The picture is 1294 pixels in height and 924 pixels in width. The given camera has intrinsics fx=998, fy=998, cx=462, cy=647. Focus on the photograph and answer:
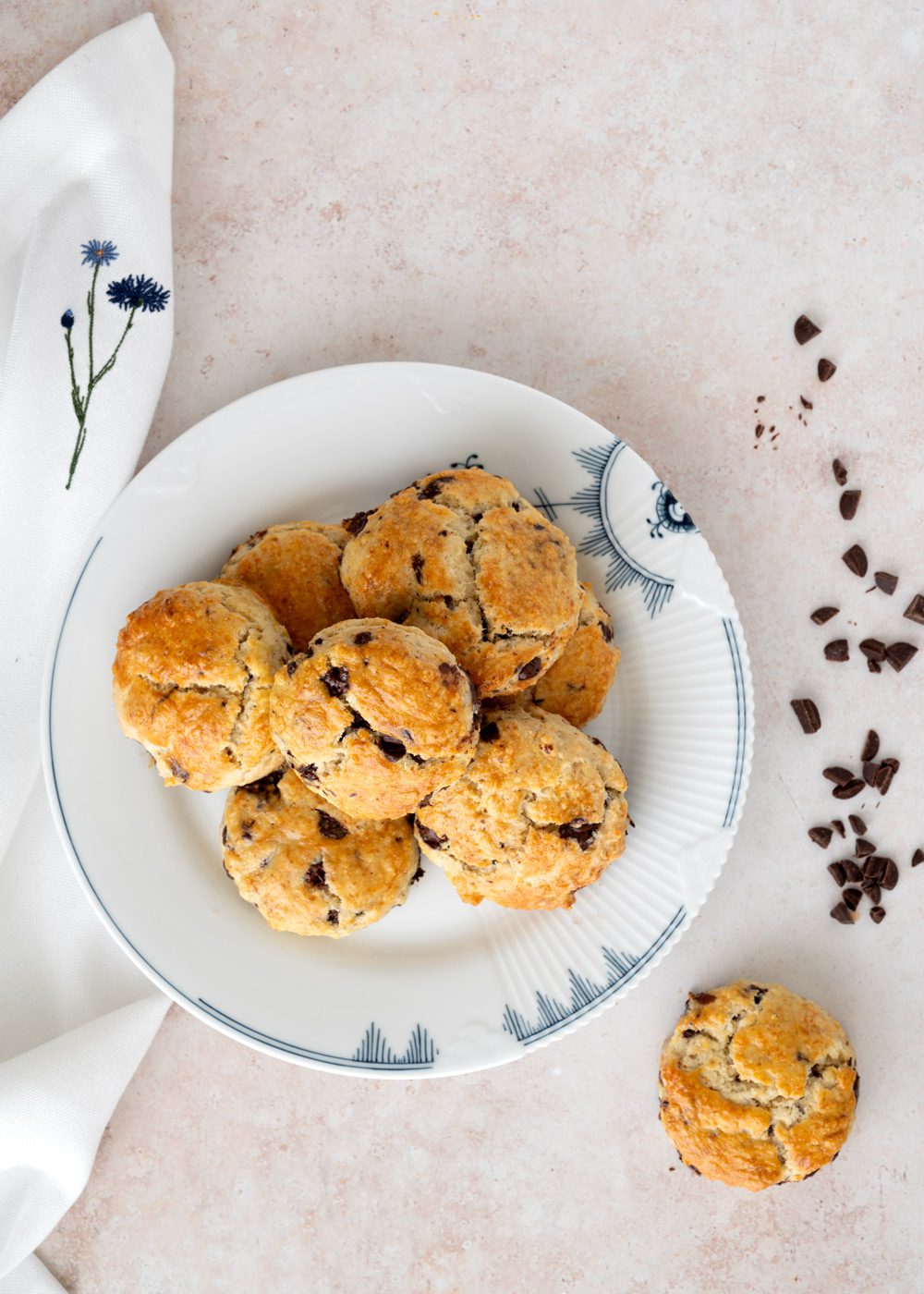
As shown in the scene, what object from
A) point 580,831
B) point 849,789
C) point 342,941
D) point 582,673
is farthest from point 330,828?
point 849,789

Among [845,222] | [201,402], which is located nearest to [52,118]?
[201,402]

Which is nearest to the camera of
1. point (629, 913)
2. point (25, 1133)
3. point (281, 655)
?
point (281, 655)

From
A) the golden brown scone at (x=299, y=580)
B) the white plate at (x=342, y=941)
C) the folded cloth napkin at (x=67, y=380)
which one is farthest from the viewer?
the folded cloth napkin at (x=67, y=380)

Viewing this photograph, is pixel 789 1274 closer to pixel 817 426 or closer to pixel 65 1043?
pixel 65 1043

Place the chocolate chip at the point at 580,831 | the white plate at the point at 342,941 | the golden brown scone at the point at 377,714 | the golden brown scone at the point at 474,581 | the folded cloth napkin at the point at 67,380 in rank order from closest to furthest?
1. the golden brown scone at the point at 377,714
2. the golden brown scone at the point at 474,581
3. the chocolate chip at the point at 580,831
4. the white plate at the point at 342,941
5. the folded cloth napkin at the point at 67,380

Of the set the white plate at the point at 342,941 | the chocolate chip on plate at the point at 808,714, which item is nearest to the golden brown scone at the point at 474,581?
the white plate at the point at 342,941

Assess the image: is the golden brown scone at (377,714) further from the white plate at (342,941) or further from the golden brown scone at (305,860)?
the white plate at (342,941)

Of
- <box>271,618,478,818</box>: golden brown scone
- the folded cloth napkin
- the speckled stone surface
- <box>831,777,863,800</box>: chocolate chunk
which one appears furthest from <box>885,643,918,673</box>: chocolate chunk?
the folded cloth napkin
